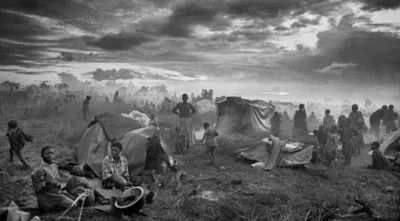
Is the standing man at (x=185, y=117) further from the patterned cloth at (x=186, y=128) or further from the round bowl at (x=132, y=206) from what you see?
the round bowl at (x=132, y=206)

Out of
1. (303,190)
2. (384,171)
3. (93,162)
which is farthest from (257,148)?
(93,162)

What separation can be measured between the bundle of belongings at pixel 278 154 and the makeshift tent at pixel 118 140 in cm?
242

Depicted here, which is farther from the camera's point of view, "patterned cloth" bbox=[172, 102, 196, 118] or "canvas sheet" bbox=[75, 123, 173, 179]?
"patterned cloth" bbox=[172, 102, 196, 118]

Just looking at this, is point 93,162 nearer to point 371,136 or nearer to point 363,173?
point 363,173

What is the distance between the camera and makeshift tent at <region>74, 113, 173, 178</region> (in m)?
5.20

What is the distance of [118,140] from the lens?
222 inches

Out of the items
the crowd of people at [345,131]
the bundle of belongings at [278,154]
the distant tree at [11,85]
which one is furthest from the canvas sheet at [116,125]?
the distant tree at [11,85]

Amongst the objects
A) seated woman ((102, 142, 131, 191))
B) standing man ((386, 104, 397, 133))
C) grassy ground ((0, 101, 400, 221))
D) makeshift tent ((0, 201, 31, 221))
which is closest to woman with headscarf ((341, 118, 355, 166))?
grassy ground ((0, 101, 400, 221))

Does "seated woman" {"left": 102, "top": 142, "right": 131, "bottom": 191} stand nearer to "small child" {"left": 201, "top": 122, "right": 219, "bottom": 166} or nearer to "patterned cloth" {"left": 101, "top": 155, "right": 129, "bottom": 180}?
"patterned cloth" {"left": 101, "top": 155, "right": 129, "bottom": 180}

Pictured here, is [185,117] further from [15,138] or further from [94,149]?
[15,138]

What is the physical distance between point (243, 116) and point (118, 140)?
5.89 meters

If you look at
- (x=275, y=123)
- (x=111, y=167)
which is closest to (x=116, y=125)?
(x=111, y=167)

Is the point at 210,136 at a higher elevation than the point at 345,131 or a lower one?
lower

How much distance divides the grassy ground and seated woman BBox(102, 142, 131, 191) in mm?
670
